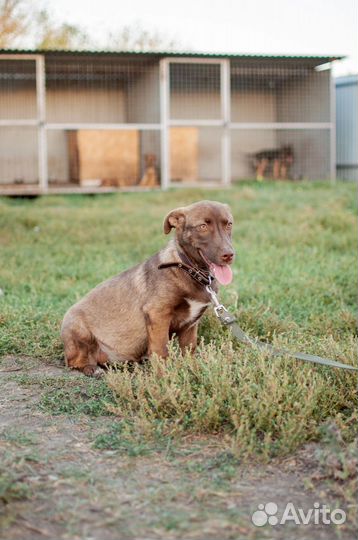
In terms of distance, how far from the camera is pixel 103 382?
15.4 feet

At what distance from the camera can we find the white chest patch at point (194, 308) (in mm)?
4646

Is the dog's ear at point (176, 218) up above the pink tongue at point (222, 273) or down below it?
above

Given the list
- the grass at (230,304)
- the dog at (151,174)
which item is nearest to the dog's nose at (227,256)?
the grass at (230,304)

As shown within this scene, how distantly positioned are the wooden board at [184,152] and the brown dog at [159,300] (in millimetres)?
15154

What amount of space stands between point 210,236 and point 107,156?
14.6 m

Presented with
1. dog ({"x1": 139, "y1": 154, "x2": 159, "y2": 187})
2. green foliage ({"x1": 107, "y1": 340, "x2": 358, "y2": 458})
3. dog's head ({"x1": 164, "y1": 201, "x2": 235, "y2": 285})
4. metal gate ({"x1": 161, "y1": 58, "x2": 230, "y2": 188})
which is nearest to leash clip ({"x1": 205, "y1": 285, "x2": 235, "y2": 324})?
dog's head ({"x1": 164, "y1": 201, "x2": 235, "y2": 285})

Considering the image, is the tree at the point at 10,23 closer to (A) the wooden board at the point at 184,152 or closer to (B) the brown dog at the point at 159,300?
(A) the wooden board at the point at 184,152

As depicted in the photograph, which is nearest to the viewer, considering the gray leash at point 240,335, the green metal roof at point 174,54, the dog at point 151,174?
the gray leash at point 240,335

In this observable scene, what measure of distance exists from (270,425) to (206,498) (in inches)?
26.9

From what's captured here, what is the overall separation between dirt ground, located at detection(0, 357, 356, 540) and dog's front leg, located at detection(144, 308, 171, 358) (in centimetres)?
79

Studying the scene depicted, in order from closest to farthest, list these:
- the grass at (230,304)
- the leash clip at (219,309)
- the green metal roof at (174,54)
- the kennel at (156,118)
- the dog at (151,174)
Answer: the grass at (230,304) → the leash clip at (219,309) → the green metal roof at (174,54) → the kennel at (156,118) → the dog at (151,174)

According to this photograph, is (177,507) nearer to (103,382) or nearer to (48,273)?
(103,382)

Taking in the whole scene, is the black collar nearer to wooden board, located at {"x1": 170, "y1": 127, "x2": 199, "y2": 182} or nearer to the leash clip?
the leash clip
